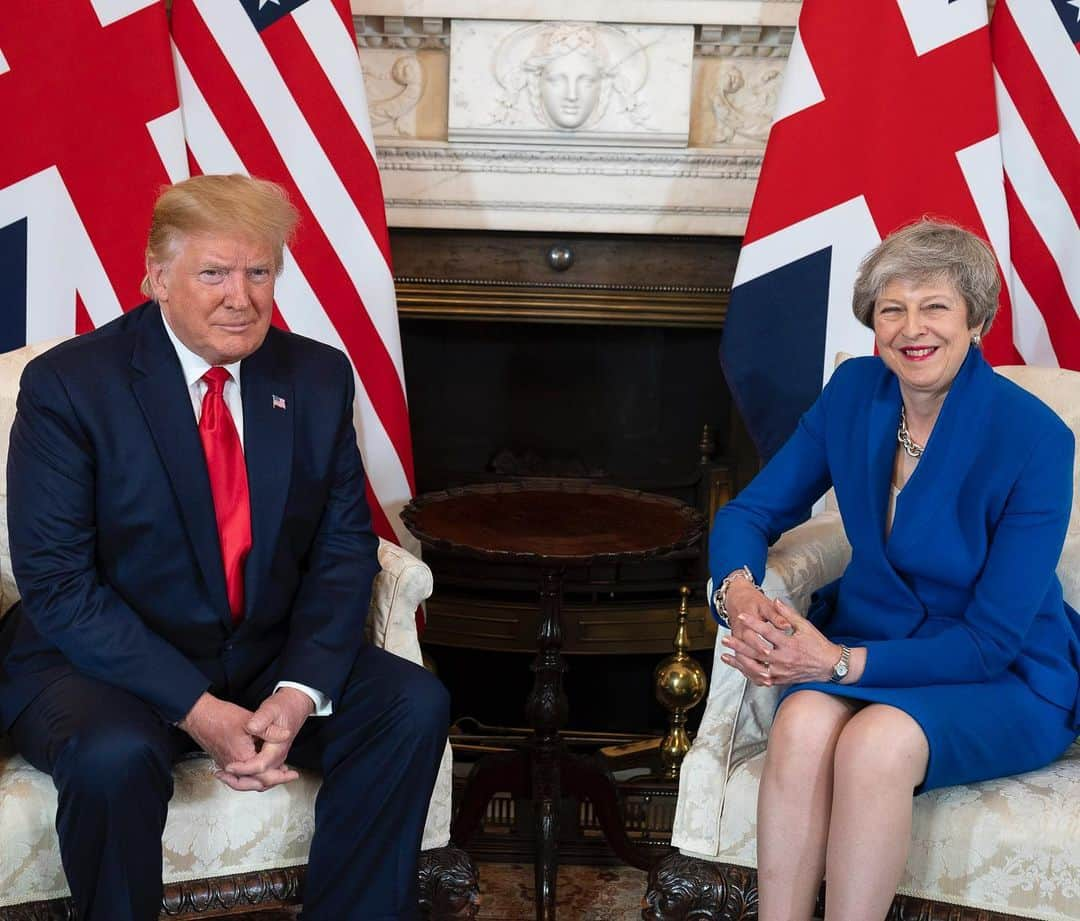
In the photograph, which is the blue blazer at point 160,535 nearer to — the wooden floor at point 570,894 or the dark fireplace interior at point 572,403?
the wooden floor at point 570,894

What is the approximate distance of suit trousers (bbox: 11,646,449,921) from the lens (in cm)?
175

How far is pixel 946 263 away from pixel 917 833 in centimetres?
80

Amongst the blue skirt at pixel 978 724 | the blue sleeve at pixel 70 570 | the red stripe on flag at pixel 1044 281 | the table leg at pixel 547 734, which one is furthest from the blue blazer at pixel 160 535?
the red stripe on flag at pixel 1044 281

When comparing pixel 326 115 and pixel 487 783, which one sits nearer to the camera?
pixel 487 783

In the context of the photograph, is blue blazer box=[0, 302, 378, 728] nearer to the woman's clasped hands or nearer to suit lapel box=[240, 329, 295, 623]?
suit lapel box=[240, 329, 295, 623]

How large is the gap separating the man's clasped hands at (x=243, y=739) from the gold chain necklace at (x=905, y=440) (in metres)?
1.00

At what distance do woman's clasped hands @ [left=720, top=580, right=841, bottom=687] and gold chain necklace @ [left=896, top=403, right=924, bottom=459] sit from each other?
0.32 m

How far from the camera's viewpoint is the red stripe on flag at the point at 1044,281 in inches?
116

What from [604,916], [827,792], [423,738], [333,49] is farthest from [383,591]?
[333,49]

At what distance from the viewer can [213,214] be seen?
1.92 metres

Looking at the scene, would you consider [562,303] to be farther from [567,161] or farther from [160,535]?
[160,535]

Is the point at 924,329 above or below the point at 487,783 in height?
above

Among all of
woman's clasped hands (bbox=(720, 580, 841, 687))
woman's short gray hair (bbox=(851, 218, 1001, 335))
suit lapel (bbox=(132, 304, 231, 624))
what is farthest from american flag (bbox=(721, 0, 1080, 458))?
suit lapel (bbox=(132, 304, 231, 624))

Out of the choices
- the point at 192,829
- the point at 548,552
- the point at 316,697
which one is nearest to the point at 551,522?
the point at 548,552
